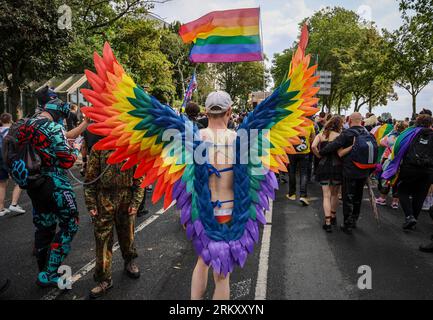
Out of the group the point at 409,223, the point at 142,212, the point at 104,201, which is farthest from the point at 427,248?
the point at 142,212

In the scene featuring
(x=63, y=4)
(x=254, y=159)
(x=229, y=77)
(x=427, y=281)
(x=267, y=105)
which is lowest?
(x=427, y=281)

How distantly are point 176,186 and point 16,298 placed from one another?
2.03m

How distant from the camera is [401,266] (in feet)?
13.6

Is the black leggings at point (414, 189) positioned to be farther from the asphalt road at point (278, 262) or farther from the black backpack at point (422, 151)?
the asphalt road at point (278, 262)

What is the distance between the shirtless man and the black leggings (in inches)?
161

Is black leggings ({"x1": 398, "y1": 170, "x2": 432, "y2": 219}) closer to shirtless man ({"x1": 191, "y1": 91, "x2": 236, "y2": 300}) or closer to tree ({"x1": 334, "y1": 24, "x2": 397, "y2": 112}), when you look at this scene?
shirtless man ({"x1": 191, "y1": 91, "x2": 236, "y2": 300})

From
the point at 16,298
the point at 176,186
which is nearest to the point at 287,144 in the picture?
the point at 176,186

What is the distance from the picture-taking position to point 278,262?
4180 mm

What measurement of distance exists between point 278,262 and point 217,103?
2.44m

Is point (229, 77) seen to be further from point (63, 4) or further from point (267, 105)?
point (267, 105)

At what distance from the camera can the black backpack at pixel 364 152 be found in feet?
16.9

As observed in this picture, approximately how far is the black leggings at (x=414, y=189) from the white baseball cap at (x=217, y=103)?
13.7 feet

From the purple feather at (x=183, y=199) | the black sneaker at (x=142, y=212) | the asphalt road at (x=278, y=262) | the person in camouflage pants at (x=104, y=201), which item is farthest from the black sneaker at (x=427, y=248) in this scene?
the black sneaker at (x=142, y=212)

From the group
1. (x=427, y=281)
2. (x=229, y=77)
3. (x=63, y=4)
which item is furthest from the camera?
(x=229, y=77)
